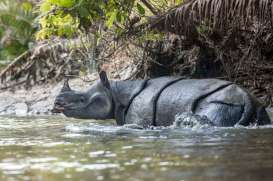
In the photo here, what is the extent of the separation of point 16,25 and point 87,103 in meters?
7.36

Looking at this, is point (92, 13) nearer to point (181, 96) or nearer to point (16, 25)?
point (181, 96)

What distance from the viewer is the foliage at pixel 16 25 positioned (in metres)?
16.7

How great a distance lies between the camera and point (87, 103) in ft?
32.6

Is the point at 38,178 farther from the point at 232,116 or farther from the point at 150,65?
the point at 150,65

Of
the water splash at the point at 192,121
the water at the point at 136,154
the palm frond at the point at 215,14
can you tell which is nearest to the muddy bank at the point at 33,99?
the palm frond at the point at 215,14

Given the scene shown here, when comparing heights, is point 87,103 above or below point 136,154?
above

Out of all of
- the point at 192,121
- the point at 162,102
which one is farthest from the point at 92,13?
the point at 192,121

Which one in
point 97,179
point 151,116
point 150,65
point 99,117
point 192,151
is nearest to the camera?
point 97,179

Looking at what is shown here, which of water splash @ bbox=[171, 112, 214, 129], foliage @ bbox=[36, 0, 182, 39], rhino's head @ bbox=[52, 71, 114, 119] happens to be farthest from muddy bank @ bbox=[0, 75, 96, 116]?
water splash @ bbox=[171, 112, 214, 129]

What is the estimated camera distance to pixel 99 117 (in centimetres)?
994

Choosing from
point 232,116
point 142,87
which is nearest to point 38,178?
point 232,116

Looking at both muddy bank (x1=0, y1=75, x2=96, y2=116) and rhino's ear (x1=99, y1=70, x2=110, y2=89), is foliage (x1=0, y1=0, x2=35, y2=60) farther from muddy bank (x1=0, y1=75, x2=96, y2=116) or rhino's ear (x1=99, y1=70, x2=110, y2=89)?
rhino's ear (x1=99, y1=70, x2=110, y2=89)

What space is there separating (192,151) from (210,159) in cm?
57

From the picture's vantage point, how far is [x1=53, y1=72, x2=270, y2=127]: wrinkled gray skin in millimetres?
8688
